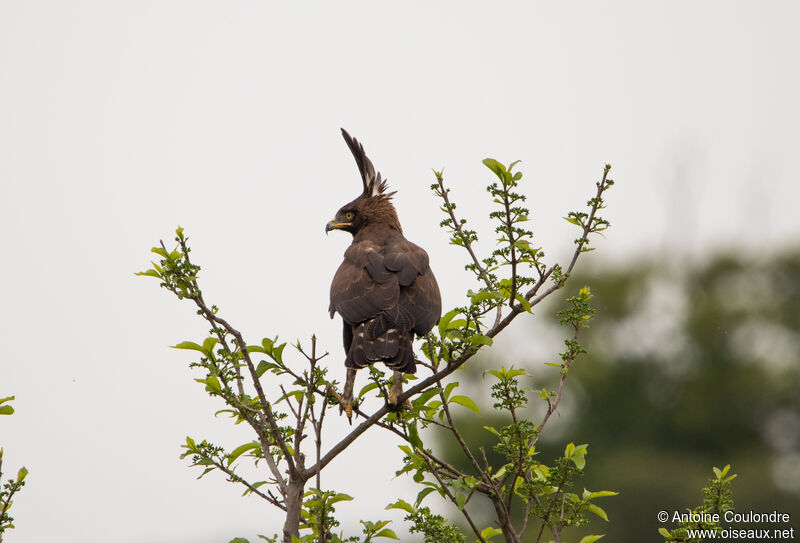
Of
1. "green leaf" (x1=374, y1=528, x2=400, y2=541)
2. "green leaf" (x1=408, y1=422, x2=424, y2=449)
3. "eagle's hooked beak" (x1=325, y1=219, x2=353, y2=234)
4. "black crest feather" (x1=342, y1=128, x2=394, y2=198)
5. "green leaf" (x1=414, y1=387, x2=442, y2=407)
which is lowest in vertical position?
"green leaf" (x1=374, y1=528, x2=400, y2=541)

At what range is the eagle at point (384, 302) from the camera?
5605mm

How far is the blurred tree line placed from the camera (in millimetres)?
36094

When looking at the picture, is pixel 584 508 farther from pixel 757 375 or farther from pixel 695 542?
pixel 757 375

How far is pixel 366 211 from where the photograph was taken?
8539 mm

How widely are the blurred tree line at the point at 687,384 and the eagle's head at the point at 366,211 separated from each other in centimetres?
2719

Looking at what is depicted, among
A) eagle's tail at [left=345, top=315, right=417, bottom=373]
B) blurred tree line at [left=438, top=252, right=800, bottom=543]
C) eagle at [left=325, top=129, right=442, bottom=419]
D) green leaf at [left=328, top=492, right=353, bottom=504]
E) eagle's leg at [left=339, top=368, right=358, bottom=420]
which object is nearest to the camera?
green leaf at [left=328, top=492, right=353, bottom=504]

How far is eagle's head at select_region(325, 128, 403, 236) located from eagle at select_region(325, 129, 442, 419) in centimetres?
56

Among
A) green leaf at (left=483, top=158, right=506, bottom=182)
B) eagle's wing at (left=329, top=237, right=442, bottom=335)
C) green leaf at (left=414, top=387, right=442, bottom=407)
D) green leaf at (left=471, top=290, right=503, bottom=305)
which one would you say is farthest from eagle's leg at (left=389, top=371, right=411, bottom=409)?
green leaf at (left=483, top=158, right=506, bottom=182)

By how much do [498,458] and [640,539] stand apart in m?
8.65

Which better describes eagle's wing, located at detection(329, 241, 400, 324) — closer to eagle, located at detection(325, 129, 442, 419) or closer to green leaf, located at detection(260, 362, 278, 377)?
eagle, located at detection(325, 129, 442, 419)

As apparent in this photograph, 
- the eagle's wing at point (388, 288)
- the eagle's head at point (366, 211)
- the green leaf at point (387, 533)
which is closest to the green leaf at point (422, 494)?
the green leaf at point (387, 533)

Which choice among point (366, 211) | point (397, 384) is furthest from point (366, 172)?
point (397, 384)

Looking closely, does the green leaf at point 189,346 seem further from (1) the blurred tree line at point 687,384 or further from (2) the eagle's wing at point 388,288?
(1) the blurred tree line at point 687,384

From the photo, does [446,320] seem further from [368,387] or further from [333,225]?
[333,225]
